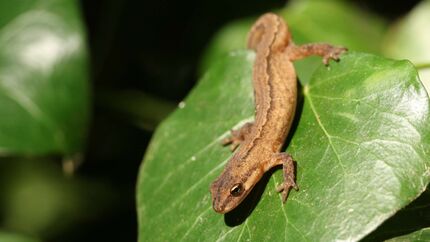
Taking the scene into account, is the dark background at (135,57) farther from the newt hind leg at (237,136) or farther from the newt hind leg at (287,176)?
the newt hind leg at (287,176)

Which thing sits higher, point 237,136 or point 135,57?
point 237,136

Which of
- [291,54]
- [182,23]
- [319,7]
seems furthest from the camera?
[182,23]

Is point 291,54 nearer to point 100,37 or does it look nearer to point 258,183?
point 258,183

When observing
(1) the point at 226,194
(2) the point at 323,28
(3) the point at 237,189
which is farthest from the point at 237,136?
(2) the point at 323,28

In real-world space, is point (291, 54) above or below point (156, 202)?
above

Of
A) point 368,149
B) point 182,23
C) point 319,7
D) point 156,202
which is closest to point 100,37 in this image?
point 182,23

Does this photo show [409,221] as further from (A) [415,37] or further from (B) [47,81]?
(A) [415,37]
